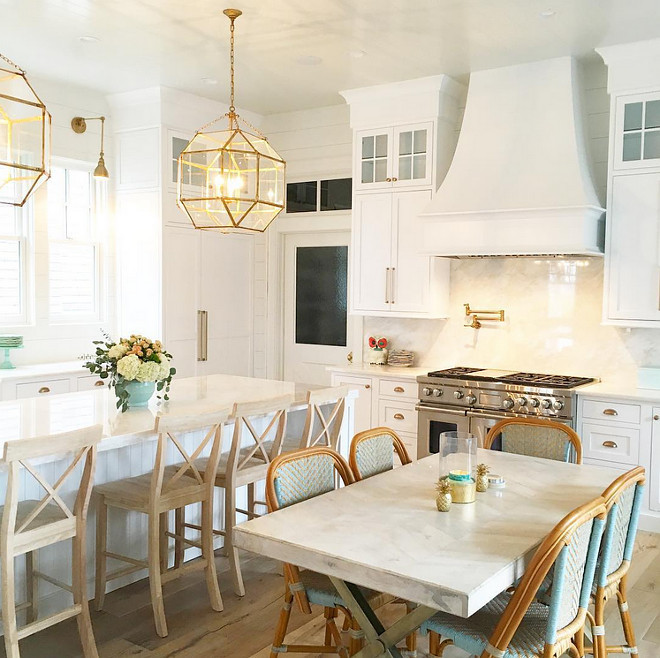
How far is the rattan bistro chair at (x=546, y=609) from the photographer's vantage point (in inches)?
80.1

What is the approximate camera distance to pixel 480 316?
5789 millimetres

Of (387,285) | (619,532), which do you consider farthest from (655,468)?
(387,285)

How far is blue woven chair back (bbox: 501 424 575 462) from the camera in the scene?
11.6 ft

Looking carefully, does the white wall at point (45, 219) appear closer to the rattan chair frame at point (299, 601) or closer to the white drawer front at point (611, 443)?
the rattan chair frame at point (299, 601)

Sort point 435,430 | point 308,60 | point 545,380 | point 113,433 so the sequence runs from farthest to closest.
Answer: point 435,430 → point 308,60 → point 545,380 → point 113,433

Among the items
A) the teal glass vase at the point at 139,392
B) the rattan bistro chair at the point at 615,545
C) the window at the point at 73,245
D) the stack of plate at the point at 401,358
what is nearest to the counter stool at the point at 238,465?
the teal glass vase at the point at 139,392

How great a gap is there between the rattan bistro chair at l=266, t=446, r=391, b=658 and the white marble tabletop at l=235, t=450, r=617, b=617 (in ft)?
0.35

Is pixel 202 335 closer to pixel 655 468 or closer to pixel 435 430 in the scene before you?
pixel 435 430

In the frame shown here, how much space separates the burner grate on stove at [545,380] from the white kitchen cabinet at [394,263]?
2.76 ft

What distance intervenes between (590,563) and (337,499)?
873mm

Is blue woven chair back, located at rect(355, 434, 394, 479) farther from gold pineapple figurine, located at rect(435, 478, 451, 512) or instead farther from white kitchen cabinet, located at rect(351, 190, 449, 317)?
white kitchen cabinet, located at rect(351, 190, 449, 317)

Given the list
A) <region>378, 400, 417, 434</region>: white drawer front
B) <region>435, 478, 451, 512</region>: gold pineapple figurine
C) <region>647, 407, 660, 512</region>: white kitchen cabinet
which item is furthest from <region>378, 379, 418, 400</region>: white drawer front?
<region>435, 478, 451, 512</region>: gold pineapple figurine

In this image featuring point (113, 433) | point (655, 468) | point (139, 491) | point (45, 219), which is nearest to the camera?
point (113, 433)

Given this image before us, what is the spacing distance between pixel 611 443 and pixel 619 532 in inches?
89.7
